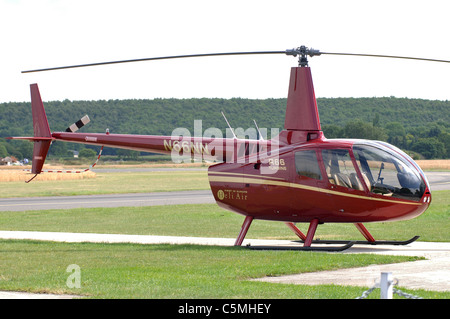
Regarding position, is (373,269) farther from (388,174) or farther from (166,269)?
(166,269)

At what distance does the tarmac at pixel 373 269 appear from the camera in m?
10.5

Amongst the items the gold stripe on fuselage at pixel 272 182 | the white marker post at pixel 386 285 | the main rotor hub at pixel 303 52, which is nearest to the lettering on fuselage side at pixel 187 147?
the gold stripe on fuselage at pixel 272 182

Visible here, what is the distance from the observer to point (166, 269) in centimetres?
1202

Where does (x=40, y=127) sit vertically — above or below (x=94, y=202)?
above

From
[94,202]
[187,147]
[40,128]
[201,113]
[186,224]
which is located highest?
[40,128]

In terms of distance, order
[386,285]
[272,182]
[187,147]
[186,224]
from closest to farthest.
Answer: [386,285] → [272,182] → [187,147] → [186,224]

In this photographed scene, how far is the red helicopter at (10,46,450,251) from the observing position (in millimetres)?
14367

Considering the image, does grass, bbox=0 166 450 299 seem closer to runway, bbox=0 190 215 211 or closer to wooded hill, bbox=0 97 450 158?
runway, bbox=0 190 215 211

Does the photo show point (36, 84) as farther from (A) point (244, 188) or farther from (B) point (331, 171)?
(B) point (331, 171)

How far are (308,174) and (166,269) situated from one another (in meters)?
4.44

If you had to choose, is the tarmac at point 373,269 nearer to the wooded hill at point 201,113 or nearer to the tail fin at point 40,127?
the tail fin at point 40,127

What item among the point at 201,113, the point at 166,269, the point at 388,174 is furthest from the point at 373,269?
the point at 201,113

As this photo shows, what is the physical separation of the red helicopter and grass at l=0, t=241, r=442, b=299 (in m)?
1.30

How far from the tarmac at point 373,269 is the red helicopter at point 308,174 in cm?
93
